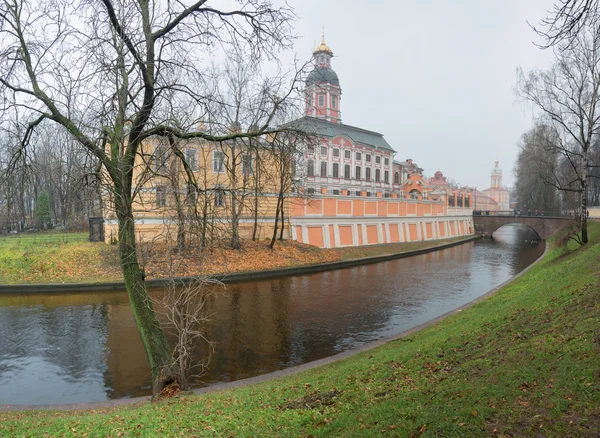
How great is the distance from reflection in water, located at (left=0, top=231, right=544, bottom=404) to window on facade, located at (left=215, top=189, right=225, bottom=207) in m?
2.10

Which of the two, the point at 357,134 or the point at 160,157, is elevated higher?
the point at 357,134

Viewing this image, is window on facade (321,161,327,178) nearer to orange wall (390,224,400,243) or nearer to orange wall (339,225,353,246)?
orange wall (390,224,400,243)

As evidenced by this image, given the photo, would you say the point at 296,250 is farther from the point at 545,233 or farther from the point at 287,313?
the point at 545,233

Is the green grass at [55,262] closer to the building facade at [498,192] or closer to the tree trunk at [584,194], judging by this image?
the tree trunk at [584,194]

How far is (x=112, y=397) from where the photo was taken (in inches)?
323

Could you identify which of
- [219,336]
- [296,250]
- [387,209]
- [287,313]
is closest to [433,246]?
[387,209]

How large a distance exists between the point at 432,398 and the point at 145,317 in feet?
19.0

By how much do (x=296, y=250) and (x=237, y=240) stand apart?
514cm

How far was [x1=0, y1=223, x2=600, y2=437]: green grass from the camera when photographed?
156 inches

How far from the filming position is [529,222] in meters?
51.0

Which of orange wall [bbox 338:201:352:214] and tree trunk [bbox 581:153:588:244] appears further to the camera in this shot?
orange wall [bbox 338:201:352:214]

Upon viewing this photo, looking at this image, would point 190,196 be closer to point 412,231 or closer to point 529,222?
point 412,231

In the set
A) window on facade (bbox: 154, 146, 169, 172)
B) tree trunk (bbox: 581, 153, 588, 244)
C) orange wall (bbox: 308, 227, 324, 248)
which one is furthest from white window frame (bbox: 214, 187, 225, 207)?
orange wall (bbox: 308, 227, 324, 248)

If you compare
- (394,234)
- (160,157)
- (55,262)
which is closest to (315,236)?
(394,234)
